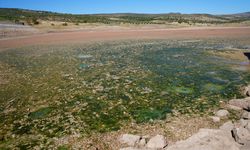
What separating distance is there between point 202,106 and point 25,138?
9666 millimetres

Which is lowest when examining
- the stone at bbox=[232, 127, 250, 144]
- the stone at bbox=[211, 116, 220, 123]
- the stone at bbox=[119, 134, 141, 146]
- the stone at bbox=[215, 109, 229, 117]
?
the stone at bbox=[119, 134, 141, 146]

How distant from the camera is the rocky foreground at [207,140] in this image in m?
9.14

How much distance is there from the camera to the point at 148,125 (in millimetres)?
12719

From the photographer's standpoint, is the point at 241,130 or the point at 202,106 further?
the point at 202,106

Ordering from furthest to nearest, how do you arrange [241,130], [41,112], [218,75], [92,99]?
[218,75] → [92,99] → [41,112] → [241,130]

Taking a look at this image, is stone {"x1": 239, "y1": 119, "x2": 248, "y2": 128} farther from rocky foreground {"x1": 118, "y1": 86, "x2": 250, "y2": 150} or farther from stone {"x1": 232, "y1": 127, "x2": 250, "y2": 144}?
stone {"x1": 232, "y1": 127, "x2": 250, "y2": 144}

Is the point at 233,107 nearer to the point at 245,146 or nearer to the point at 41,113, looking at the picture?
the point at 245,146

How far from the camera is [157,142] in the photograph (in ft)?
34.6

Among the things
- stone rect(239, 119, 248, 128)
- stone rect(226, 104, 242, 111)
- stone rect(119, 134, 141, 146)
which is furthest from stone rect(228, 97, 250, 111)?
stone rect(119, 134, 141, 146)

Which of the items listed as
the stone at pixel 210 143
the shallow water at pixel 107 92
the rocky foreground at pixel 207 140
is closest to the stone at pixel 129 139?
the rocky foreground at pixel 207 140

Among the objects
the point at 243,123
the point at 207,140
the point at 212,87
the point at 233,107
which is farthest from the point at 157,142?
the point at 212,87

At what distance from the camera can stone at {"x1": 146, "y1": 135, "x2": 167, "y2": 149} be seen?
33.9ft

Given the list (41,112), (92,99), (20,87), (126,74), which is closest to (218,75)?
(126,74)

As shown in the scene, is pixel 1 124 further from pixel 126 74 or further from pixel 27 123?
pixel 126 74
